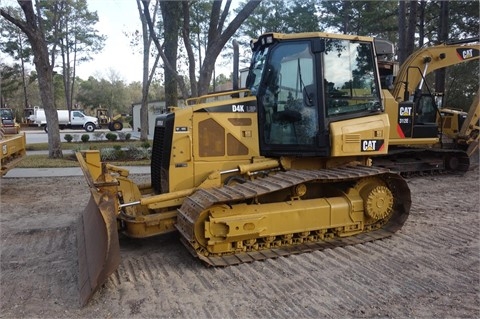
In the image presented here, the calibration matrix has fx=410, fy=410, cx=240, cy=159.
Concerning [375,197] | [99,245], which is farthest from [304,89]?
[99,245]

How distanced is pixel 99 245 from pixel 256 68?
3237mm

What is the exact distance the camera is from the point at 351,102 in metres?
5.68

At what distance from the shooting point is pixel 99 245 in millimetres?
3967

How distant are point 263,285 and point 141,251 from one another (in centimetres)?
181

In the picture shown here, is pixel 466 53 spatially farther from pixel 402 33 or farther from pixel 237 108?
pixel 237 108

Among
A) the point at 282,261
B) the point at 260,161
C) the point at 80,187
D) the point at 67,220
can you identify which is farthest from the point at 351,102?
the point at 80,187

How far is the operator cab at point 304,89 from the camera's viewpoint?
5.36 metres

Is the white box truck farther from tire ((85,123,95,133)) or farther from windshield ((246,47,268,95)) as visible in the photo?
windshield ((246,47,268,95))

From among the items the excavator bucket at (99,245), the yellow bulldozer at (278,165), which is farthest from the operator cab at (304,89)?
the excavator bucket at (99,245)

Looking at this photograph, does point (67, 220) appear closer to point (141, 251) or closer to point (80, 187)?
point (141, 251)

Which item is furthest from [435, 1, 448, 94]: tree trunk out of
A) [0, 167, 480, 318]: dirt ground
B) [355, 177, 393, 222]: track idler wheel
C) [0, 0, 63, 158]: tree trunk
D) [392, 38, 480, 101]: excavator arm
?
[0, 0, 63, 158]: tree trunk

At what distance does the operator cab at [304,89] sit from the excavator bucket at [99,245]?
225 cm

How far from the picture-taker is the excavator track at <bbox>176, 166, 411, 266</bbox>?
4.59m

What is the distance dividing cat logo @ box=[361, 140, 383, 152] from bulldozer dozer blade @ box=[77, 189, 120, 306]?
3.42m
